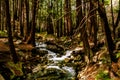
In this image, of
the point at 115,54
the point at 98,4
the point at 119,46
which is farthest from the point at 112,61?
the point at 98,4

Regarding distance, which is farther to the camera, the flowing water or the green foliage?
the flowing water

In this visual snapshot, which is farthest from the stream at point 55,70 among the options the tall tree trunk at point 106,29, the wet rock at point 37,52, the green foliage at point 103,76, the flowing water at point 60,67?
the tall tree trunk at point 106,29

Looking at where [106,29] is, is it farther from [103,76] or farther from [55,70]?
[55,70]

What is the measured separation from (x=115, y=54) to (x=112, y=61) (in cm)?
40

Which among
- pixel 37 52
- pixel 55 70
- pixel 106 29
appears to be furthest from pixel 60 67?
pixel 106 29

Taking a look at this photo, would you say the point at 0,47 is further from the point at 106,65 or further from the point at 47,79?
the point at 106,65

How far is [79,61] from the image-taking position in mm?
17453

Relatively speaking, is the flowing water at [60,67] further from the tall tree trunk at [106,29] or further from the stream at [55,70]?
the tall tree trunk at [106,29]

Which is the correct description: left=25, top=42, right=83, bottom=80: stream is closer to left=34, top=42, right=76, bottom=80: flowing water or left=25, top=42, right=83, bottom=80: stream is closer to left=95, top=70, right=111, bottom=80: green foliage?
left=34, top=42, right=76, bottom=80: flowing water

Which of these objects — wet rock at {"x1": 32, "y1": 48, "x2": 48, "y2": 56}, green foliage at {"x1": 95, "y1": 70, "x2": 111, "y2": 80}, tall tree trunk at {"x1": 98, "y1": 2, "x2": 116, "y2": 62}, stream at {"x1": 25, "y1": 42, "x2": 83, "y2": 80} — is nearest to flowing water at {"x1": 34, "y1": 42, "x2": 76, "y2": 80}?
stream at {"x1": 25, "y1": 42, "x2": 83, "y2": 80}

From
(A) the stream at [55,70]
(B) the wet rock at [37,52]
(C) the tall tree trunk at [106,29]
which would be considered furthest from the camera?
(B) the wet rock at [37,52]

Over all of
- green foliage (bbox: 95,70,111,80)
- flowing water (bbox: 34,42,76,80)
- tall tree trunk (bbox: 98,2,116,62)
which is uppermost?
tall tree trunk (bbox: 98,2,116,62)

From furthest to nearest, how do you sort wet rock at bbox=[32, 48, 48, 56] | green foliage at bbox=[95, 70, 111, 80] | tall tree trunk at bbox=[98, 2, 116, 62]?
1. wet rock at bbox=[32, 48, 48, 56]
2. green foliage at bbox=[95, 70, 111, 80]
3. tall tree trunk at bbox=[98, 2, 116, 62]

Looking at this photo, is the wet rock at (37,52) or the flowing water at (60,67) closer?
the flowing water at (60,67)
